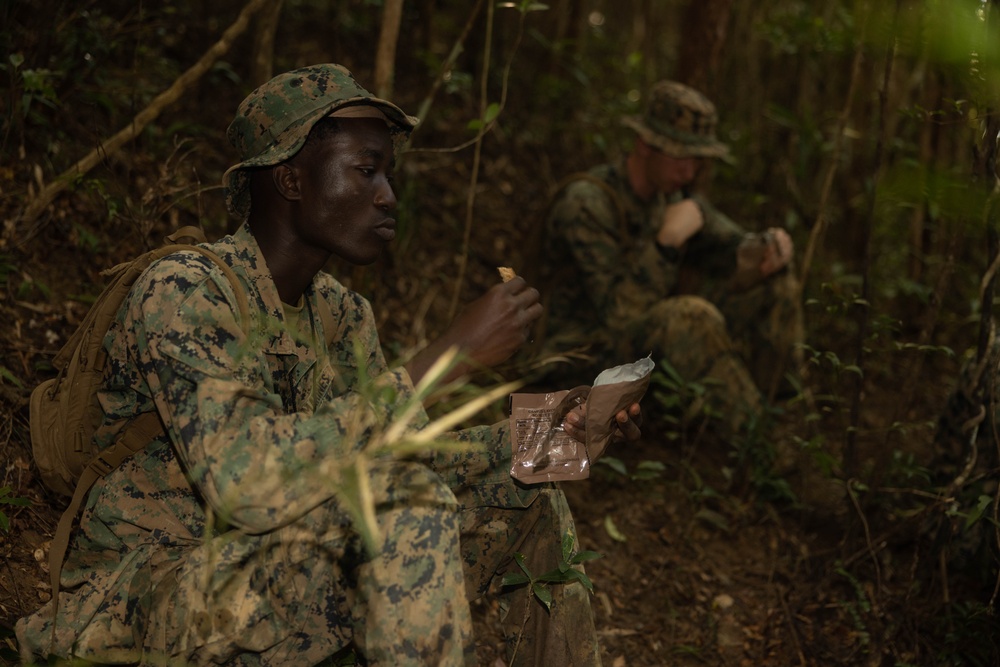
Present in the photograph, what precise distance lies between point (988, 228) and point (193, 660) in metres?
2.98

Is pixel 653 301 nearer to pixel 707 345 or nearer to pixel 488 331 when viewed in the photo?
pixel 707 345

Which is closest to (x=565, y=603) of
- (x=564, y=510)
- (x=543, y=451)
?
(x=564, y=510)

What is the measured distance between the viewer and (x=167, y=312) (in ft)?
7.08

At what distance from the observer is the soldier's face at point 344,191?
103 inches

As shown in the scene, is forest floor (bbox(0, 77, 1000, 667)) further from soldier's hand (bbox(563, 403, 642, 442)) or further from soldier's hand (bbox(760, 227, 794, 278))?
soldier's hand (bbox(760, 227, 794, 278))

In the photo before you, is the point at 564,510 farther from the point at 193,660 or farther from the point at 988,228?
the point at 988,228

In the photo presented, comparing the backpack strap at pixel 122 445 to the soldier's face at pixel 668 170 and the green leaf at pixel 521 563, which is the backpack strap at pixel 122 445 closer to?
the green leaf at pixel 521 563

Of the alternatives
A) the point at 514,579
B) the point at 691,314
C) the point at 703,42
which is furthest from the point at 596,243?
the point at 514,579

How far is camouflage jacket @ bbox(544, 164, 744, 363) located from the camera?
511 centimetres

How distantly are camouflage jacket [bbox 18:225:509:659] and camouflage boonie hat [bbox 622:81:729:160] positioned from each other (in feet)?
10.2

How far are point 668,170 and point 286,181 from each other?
10.1ft

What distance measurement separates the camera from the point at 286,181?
262 centimetres

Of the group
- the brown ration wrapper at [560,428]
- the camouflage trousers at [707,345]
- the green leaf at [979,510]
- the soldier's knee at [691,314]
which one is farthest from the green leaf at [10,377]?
the green leaf at [979,510]

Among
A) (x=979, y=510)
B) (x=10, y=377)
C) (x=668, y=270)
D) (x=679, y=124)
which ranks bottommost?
(x=668, y=270)
